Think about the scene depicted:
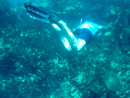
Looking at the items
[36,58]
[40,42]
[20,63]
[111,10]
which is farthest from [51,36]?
[111,10]

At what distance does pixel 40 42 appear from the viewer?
17.3 feet

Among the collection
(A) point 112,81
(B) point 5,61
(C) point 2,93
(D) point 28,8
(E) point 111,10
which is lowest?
(A) point 112,81

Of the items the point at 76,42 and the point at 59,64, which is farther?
the point at 59,64

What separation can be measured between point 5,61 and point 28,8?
3345mm

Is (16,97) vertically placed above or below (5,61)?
below

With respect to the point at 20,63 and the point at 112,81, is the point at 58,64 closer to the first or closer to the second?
the point at 20,63

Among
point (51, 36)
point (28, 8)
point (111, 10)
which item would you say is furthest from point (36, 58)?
point (111, 10)

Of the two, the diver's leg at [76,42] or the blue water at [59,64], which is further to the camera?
the blue water at [59,64]

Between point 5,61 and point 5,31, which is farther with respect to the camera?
point 5,31

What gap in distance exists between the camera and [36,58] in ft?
16.3

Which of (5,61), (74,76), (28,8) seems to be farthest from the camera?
(5,61)

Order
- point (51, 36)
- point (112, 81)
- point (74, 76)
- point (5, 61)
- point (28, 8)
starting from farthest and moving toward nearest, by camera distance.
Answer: point (51, 36)
point (5, 61)
point (74, 76)
point (112, 81)
point (28, 8)

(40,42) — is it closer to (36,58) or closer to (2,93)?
(36,58)

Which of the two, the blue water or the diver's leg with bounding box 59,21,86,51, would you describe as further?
the blue water
